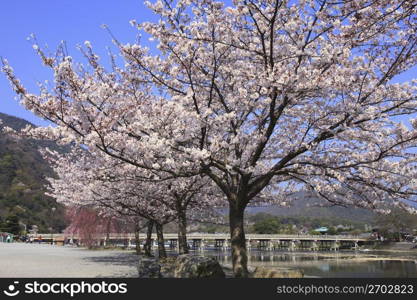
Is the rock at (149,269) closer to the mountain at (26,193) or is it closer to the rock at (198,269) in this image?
the rock at (198,269)

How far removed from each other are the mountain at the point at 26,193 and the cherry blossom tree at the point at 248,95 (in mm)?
87567

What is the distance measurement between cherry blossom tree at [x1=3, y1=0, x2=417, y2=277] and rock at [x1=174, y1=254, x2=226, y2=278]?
113 cm

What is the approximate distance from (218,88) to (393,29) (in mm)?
4602

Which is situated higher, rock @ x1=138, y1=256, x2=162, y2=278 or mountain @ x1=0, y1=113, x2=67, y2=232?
mountain @ x1=0, y1=113, x2=67, y2=232

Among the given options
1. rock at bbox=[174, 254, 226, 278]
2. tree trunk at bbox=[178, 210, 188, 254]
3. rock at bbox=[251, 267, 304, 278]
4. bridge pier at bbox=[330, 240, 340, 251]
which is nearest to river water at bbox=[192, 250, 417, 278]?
tree trunk at bbox=[178, 210, 188, 254]

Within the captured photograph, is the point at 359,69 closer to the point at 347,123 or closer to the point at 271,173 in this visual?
the point at 347,123

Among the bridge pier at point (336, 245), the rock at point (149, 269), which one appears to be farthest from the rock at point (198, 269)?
the bridge pier at point (336, 245)

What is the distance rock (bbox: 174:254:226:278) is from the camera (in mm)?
12198

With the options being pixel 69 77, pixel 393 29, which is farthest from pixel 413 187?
pixel 69 77

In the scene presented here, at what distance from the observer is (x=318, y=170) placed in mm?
10977

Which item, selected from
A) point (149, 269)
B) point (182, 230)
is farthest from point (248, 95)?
point (182, 230)

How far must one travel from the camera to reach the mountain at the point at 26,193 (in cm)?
10250

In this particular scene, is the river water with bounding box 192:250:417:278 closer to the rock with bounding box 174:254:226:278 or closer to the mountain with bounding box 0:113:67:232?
the rock with bounding box 174:254:226:278

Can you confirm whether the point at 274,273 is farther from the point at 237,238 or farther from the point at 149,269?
the point at 149,269
